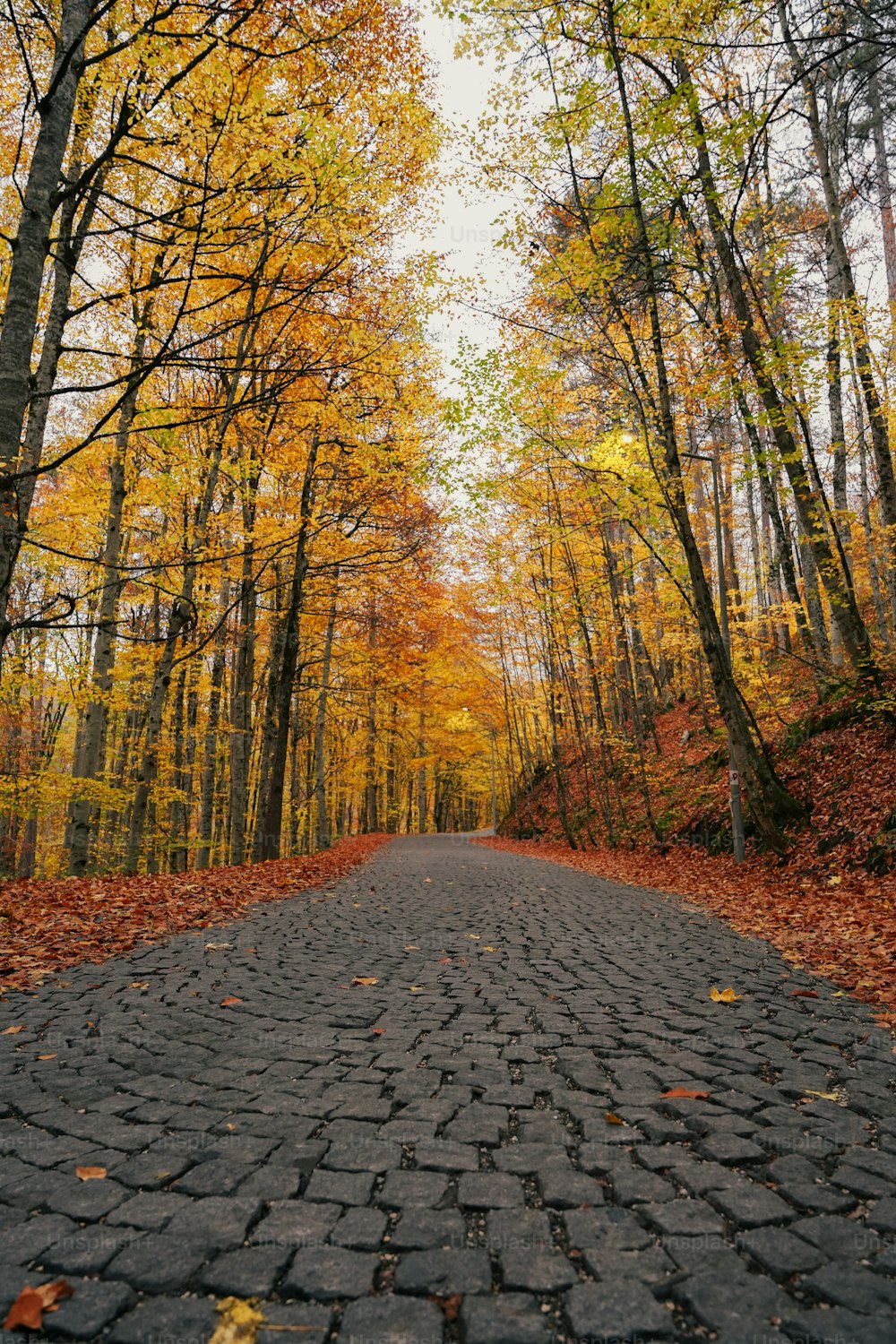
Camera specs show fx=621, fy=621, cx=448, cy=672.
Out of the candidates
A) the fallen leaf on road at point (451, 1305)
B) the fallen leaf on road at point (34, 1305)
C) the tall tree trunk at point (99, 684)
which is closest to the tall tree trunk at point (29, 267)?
the fallen leaf on road at point (34, 1305)

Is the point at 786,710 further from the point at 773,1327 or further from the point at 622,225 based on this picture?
the point at 773,1327

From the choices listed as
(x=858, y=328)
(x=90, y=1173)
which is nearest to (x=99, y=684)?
(x=90, y=1173)

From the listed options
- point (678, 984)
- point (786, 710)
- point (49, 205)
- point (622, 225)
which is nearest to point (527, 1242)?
point (678, 984)

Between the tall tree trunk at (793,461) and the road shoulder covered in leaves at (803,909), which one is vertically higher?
the tall tree trunk at (793,461)

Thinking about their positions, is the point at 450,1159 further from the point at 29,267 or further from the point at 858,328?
the point at 858,328

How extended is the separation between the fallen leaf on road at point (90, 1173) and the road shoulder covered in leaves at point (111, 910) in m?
2.97

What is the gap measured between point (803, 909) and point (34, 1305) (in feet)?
26.8

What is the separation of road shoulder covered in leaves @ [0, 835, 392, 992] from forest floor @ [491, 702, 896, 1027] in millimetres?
6087

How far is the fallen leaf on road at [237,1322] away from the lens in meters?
1.49

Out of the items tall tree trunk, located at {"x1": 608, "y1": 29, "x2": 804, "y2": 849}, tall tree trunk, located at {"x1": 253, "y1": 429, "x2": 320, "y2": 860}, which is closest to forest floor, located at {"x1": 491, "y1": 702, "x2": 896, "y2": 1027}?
tall tree trunk, located at {"x1": 608, "y1": 29, "x2": 804, "y2": 849}

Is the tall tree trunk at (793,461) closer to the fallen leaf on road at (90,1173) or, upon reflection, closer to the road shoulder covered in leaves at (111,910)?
the road shoulder covered in leaves at (111,910)

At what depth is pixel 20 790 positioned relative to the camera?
1062 centimetres

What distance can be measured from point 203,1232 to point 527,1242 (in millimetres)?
985

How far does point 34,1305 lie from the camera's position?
1570 mm
